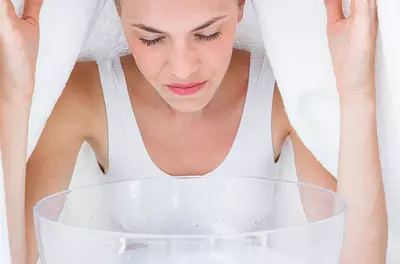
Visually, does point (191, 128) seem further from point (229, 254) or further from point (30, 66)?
point (229, 254)

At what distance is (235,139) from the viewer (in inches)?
37.6

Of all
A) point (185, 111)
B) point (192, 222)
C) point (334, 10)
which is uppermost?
point (334, 10)

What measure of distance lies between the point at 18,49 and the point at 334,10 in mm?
325

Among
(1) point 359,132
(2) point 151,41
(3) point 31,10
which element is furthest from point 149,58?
(1) point 359,132

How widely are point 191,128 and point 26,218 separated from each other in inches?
10.7

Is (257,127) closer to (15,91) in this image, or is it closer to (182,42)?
(182,42)

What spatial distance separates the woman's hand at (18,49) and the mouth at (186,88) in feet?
0.55

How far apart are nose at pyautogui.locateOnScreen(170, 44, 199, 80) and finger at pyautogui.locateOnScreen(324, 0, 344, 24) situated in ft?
0.50

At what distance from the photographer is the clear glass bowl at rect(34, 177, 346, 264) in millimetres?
492

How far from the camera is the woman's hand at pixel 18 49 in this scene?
2.18 feet

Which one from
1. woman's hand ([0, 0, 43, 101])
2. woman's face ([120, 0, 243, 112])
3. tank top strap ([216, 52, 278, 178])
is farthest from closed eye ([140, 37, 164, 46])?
tank top strap ([216, 52, 278, 178])

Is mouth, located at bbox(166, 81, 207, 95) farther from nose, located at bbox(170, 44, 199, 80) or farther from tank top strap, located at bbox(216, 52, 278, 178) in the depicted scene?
tank top strap, located at bbox(216, 52, 278, 178)

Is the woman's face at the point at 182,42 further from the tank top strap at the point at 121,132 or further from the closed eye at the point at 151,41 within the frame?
the tank top strap at the point at 121,132

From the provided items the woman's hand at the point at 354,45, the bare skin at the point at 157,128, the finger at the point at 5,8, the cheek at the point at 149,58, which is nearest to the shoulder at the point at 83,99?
the bare skin at the point at 157,128
